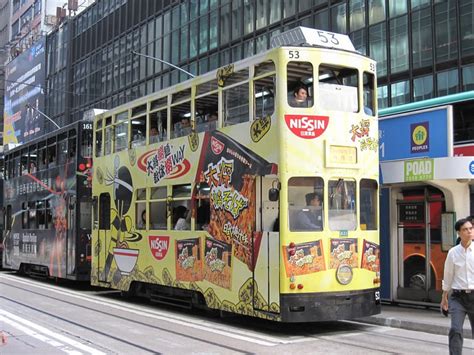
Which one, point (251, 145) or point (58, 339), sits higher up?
point (251, 145)

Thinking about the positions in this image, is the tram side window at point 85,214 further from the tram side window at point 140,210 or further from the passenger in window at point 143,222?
the passenger in window at point 143,222

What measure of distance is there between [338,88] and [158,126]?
14.4 feet

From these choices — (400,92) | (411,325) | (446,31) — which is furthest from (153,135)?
(400,92)

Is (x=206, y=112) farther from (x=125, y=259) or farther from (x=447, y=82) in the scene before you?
(x=447, y=82)

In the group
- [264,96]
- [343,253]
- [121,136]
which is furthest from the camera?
[121,136]

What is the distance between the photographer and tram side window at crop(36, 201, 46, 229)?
63.1 ft

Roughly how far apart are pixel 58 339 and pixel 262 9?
25913mm

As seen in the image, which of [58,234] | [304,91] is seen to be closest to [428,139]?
[304,91]

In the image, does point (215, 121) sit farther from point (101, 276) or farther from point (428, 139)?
point (101, 276)

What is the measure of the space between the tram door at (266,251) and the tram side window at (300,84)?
139 centimetres

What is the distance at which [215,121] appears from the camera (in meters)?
11.0

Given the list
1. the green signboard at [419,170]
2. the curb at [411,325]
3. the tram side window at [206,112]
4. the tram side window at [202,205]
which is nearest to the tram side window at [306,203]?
the tram side window at [202,205]

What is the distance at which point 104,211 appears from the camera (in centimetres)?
1495

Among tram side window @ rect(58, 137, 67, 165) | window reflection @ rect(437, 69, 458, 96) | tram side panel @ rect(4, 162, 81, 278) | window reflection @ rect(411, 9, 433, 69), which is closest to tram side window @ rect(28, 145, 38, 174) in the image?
tram side panel @ rect(4, 162, 81, 278)
